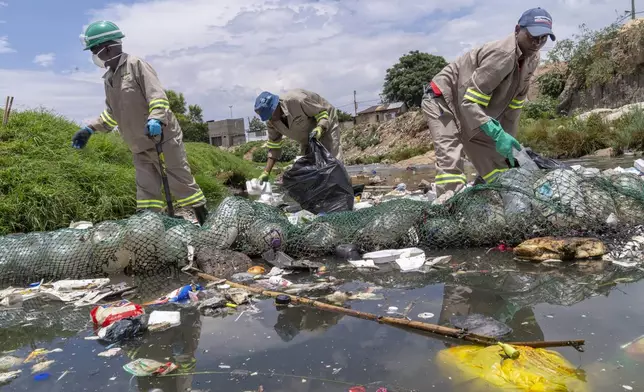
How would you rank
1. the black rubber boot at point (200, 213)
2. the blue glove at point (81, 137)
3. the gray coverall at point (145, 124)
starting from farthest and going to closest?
1. the black rubber boot at point (200, 213)
2. the blue glove at point (81, 137)
3. the gray coverall at point (145, 124)

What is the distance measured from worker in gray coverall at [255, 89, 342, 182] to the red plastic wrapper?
2.84 metres

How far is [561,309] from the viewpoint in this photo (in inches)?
84.0

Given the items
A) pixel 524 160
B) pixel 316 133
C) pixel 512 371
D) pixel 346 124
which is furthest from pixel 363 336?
pixel 346 124

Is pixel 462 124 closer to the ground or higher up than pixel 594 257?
higher up

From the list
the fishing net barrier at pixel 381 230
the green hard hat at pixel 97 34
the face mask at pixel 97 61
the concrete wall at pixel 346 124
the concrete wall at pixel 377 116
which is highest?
the concrete wall at pixel 377 116

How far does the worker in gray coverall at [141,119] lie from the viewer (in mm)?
3984

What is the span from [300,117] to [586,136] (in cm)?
937

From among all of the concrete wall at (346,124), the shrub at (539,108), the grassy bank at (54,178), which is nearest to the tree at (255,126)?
the concrete wall at (346,124)

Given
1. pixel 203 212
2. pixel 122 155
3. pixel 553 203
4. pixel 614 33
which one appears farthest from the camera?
pixel 614 33

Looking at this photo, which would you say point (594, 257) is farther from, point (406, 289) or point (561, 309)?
point (406, 289)

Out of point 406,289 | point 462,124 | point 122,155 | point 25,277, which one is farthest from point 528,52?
point 122,155

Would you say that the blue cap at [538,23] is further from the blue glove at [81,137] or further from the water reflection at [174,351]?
the blue glove at [81,137]

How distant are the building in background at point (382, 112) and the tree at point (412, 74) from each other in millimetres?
1542

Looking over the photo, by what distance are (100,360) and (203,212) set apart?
275 centimetres
